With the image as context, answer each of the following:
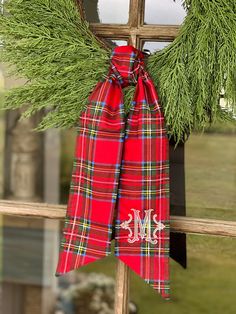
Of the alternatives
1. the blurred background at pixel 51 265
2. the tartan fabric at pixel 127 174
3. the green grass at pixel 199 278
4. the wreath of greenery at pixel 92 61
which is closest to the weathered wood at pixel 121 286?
the tartan fabric at pixel 127 174

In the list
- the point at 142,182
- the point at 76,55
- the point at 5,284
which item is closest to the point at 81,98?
the point at 76,55

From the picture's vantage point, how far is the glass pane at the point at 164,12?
3.68 feet

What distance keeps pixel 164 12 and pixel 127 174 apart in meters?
0.36

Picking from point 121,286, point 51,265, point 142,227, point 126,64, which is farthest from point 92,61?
point 51,265

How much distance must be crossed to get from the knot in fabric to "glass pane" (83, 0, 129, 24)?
15 cm

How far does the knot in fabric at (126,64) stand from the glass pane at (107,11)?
149 mm

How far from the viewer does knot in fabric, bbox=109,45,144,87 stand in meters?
1.02

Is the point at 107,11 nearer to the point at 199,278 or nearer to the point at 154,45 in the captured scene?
the point at 154,45

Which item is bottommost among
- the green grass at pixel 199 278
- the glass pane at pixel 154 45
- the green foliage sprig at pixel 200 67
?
the green grass at pixel 199 278

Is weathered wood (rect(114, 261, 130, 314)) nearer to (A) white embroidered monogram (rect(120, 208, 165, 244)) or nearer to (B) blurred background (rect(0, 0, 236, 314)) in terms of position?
(A) white embroidered monogram (rect(120, 208, 165, 244))

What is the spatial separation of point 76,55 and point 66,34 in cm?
5

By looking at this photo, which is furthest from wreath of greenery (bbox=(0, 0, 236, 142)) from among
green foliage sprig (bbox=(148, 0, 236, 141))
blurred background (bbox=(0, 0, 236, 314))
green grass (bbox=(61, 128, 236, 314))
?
blurred background (bbox=(0, 0, 236, 314))

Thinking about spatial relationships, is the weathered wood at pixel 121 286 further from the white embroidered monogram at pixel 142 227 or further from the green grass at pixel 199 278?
the green grass at pixel 199 278

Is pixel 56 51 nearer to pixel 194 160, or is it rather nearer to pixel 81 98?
pixel 81 98
